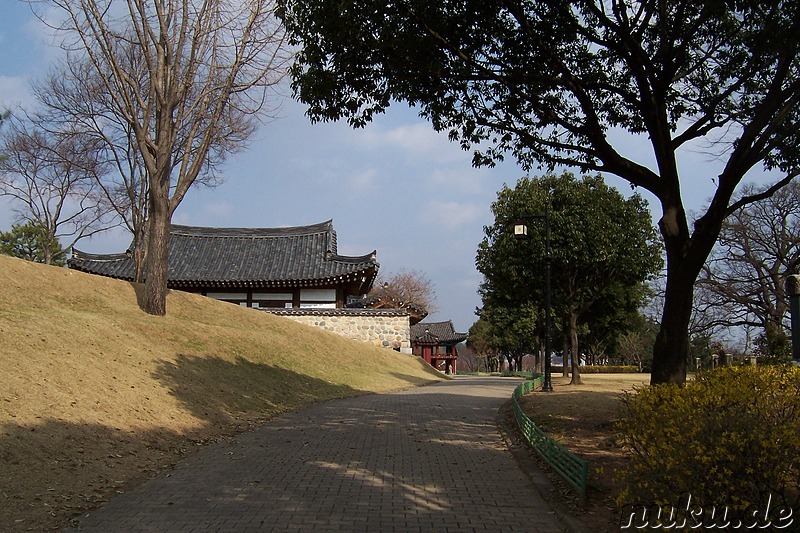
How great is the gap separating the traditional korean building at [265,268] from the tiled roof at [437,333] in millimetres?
22848

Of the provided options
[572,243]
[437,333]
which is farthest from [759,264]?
[437,333]

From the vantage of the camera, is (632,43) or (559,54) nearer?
(632,43)

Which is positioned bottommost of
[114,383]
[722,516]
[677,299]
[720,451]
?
[722,516]

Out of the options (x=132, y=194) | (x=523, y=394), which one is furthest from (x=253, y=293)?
(x=523, y=394)

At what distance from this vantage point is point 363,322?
3291 centimetres

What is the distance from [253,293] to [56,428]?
25.1m

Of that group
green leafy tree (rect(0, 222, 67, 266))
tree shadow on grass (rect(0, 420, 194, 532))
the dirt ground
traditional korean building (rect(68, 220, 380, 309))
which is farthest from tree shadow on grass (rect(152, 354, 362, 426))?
green leafy tree (rect(0, 222, 67, 266))

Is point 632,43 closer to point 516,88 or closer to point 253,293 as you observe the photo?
point 516,88

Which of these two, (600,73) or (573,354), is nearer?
(600,73)

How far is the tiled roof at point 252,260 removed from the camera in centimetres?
3222

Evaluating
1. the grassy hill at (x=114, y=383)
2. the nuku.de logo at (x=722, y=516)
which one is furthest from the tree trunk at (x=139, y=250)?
the nuku.de logo at (x=722, y=516)

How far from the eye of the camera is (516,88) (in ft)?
32.9

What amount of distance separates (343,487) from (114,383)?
5.87 metres

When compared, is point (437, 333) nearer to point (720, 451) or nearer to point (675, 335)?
point (675, 335)
